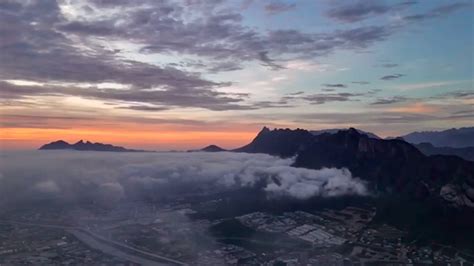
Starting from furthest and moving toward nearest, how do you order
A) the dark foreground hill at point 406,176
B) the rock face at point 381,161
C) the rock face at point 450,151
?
the rock face at point 450,151 < the rock face at point 381,161 < the dark foreground hill at point 406,176

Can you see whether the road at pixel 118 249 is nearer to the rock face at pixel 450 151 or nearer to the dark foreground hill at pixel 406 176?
the dark foreground hill at pixel 406 176

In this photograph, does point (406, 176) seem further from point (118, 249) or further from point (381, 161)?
point (118, 249)

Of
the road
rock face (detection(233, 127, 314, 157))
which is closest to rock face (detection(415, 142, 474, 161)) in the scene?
rock face (detection(233, 127, 314, 157))

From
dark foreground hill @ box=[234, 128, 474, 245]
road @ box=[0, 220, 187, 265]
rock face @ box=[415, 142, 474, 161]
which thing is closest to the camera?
road @ box=[0, 220, 187, 265]

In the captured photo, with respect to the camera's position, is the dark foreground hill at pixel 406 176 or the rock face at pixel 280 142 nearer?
the dark foreground hill at pixel 406 176

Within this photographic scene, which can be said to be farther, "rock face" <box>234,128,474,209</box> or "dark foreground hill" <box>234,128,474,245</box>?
"rock face" <box>234,128,474,209</box>

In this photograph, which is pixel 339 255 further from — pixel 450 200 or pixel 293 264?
pixel 450 200

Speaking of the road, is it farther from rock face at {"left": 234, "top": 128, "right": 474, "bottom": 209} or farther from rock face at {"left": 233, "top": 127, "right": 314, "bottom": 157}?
rock face at {"left": 233, "top": 127, "right": 314, "bottom": 157}

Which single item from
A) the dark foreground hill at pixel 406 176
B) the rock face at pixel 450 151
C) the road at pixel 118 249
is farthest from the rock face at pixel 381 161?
the road at pixel 118 249
